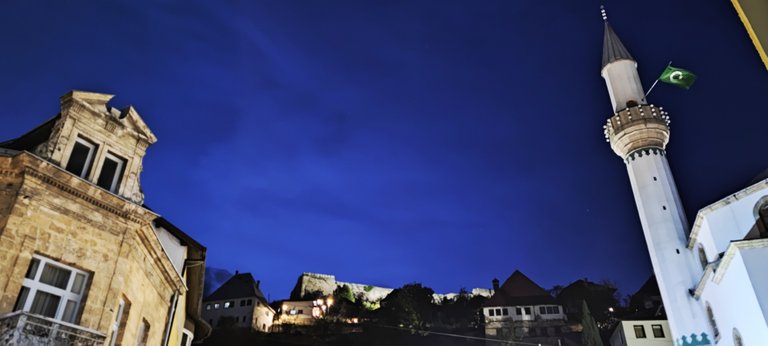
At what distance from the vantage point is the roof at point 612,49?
43.3m

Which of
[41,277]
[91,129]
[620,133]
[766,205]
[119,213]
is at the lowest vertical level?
[41,277]

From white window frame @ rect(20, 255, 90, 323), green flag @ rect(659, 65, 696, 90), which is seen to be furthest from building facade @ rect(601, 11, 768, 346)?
white window frame @ rect(20, 255, 90, 323)

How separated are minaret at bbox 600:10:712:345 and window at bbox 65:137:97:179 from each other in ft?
103

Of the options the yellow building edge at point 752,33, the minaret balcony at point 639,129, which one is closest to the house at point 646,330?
the minaret balcony at point 639,129

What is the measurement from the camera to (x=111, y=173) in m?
12.8

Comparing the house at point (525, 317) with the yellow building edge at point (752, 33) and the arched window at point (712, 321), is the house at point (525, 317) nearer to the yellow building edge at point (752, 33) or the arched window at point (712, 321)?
the arched window at point (712, 321)

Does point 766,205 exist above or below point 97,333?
above

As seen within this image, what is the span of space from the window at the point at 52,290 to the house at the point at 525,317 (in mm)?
53008

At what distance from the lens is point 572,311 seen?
212 feet

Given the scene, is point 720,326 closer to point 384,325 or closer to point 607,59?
point 607,59

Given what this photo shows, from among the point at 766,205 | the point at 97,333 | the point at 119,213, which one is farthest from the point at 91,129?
the point at 766,205

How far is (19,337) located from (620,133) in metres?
37.6

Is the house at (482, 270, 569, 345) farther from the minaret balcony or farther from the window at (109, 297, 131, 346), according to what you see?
the window at (109, 297, 131, 346)

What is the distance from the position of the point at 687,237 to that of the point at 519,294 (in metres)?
32.3
